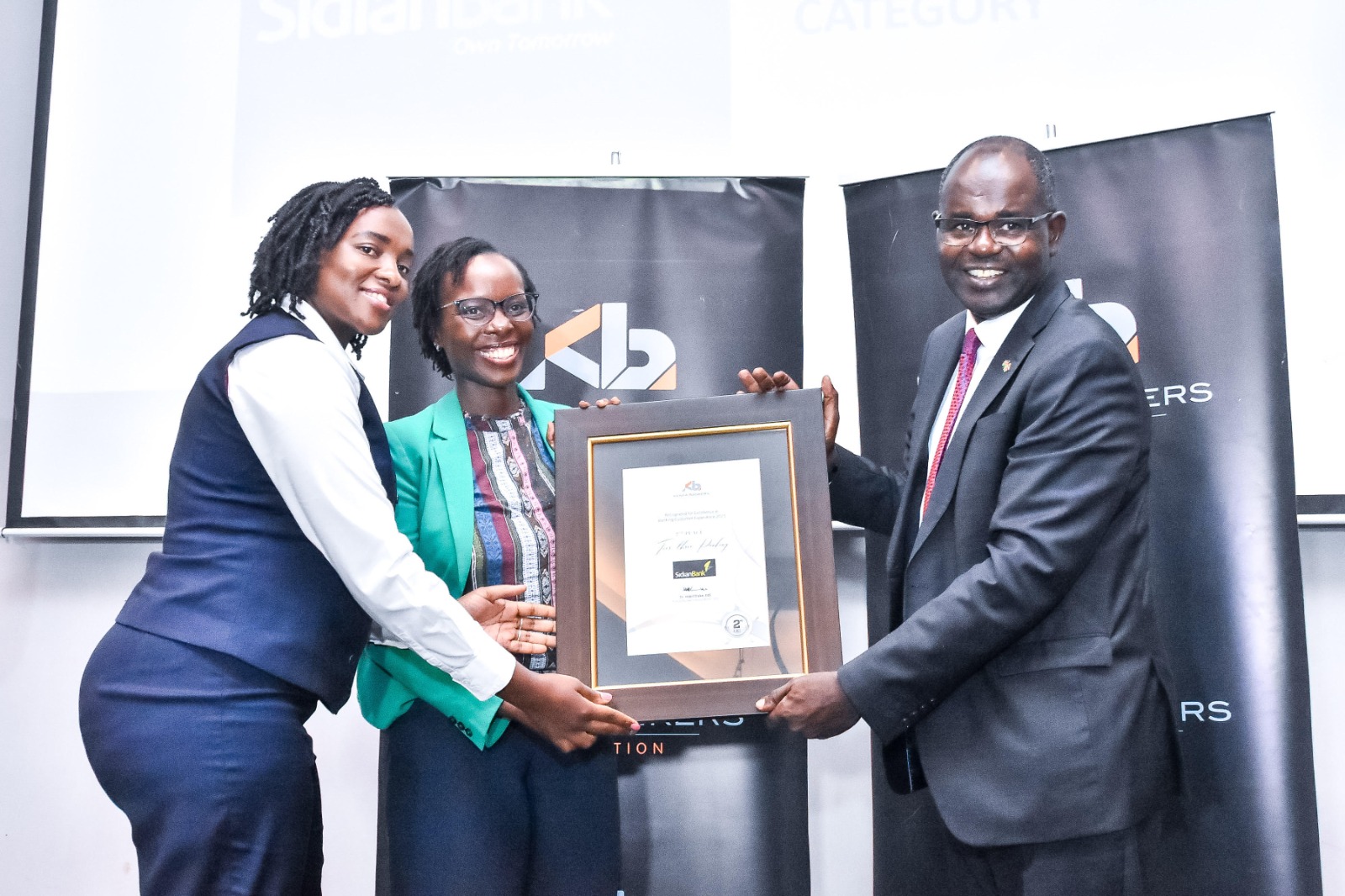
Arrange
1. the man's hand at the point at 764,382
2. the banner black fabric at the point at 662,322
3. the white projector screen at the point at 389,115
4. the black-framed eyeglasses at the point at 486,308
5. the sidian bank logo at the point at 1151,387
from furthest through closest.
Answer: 1. the white projector screen at the point at 389,115
2. the banner black fabric at the point at 662,322
3. the sidian bank logo at the point at 1151,387
4. the black-framed eyeglasses at the point at 486,308
5. the man's hand at the point at 764,382

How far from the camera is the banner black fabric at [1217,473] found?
7.61 feet

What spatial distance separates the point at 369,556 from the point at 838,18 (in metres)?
A: 2.22

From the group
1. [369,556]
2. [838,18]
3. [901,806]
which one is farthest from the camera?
[838,18]

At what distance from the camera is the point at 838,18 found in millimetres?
3062

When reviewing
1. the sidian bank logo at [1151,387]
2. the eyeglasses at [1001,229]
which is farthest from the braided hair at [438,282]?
the sidian bank logo at [1151,387]

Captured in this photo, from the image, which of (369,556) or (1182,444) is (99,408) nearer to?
(369,556)

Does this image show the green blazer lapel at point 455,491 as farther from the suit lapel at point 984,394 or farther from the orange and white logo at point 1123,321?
the orange and white logo at point 1123,321

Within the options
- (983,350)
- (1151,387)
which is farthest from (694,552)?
(1151,387)

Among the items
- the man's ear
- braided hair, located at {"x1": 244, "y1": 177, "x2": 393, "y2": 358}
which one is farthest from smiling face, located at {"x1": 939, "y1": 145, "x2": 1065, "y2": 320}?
braided hair, located at {"x1": 244, "y1": 177, "x2": 393, "y2": 358}

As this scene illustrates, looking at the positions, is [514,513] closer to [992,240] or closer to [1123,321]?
[992,240]

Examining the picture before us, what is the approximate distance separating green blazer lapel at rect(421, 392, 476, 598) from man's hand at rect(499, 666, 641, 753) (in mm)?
252

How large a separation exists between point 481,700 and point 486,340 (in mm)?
784

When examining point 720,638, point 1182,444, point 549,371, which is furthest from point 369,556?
point 1182,444

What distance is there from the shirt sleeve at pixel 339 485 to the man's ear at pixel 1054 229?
4.41 ft
